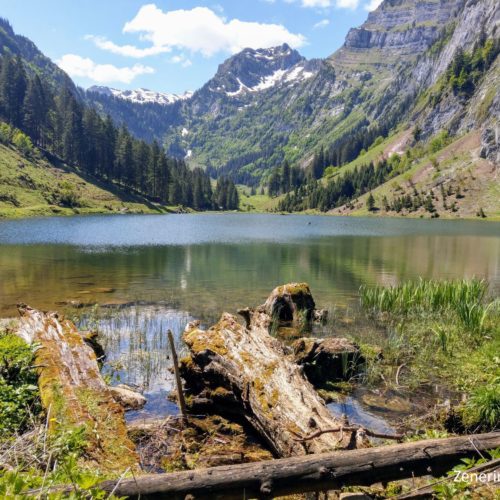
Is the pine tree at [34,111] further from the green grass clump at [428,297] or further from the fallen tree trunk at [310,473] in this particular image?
the fallen tree trunk at [310,473]

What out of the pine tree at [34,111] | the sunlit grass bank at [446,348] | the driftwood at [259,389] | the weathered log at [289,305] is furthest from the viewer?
the pine tree at [34,111]

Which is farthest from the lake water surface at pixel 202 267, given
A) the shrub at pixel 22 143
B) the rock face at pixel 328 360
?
the shrub at pixel 22 143

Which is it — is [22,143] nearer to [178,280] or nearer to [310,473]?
[178,280]

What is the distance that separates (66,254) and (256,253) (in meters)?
22.3

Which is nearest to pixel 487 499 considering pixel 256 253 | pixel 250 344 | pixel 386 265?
pixel 250 344

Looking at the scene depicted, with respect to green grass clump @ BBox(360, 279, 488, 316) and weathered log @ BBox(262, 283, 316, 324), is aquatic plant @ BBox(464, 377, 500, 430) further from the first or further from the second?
weathered log @ BBox(262, 283, 316, 324)

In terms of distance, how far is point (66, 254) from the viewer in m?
45.8

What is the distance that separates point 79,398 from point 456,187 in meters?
188

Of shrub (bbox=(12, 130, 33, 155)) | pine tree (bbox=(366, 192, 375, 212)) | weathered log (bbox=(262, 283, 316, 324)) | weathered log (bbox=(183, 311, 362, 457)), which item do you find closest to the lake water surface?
weathered log (bbox=(262, 283, 316, 324))

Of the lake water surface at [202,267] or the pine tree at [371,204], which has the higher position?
the pine tree at [371,204]

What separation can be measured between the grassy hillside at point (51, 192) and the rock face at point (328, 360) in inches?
4062

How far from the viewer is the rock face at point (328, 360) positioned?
14484 millimetres

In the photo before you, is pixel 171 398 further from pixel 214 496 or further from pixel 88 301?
pixel 88 301

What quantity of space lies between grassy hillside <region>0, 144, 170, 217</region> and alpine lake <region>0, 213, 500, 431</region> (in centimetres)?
5065
